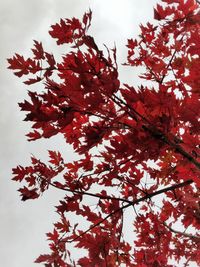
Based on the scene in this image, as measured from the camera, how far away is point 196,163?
6.84 ft

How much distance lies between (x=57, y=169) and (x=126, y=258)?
1.53m

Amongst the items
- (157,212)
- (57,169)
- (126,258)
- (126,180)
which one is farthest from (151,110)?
(157,212)

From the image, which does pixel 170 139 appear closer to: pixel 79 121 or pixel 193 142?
pixel 193 142

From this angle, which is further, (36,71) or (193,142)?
(36,71)

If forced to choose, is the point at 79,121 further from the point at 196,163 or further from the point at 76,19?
the point at 196,163

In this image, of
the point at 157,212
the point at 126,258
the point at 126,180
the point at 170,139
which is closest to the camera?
the point at 170,139

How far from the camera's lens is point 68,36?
2.68 meters

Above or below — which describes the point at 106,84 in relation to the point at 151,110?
above

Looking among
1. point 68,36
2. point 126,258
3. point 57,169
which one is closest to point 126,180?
point 57,169

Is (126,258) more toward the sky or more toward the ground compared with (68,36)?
more toward the ground

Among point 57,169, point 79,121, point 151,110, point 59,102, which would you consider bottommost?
point 151,110

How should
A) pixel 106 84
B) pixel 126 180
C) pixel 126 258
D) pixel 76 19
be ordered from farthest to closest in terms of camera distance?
pixel 126 258 < pixel 126 180 < pixel 76 19 < pixel 106 84

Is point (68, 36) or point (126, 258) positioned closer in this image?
point (68, 36)

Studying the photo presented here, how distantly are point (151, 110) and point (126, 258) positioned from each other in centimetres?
257
